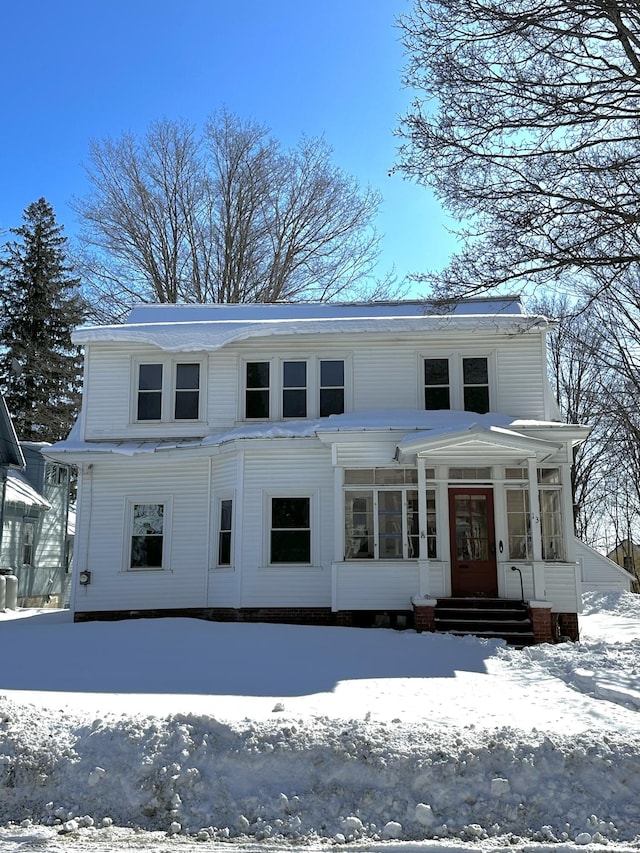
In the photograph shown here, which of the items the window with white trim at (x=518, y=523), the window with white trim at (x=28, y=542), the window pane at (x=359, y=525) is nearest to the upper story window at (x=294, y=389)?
the window pane at (x=359, y=525)

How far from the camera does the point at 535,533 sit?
13766 millimetres

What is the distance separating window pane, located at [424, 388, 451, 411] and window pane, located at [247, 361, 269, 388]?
3463 mm

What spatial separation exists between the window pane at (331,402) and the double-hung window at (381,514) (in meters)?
1.98

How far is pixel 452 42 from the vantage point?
32.9ft

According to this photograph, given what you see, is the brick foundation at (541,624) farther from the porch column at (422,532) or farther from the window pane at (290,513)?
the window pane at (290,513)

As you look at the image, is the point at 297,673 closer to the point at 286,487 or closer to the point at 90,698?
the point at 90,698

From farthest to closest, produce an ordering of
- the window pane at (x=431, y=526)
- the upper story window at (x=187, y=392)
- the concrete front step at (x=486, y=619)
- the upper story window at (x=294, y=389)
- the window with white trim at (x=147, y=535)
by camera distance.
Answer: the upper story window at (x=187, y=392) → the upper story window at (x=294, y=389) → the window with white trim at (x=147, y=535) → the window pane at (x=431, y=526) → the concrete front step at (x=486, y=619)

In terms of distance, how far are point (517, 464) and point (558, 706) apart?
7386 mm

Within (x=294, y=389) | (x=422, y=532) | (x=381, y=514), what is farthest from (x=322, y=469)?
(x=422, y=532)

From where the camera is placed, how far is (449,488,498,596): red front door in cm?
1467

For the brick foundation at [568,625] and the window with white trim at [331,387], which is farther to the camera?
the window with white trim at [331,387]

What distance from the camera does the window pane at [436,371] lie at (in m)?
16.5

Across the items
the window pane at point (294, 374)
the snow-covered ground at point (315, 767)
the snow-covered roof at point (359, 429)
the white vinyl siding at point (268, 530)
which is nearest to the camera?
the snow-covered ground at point (315, 767)

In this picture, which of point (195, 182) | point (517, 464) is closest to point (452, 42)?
point (517, 464)
